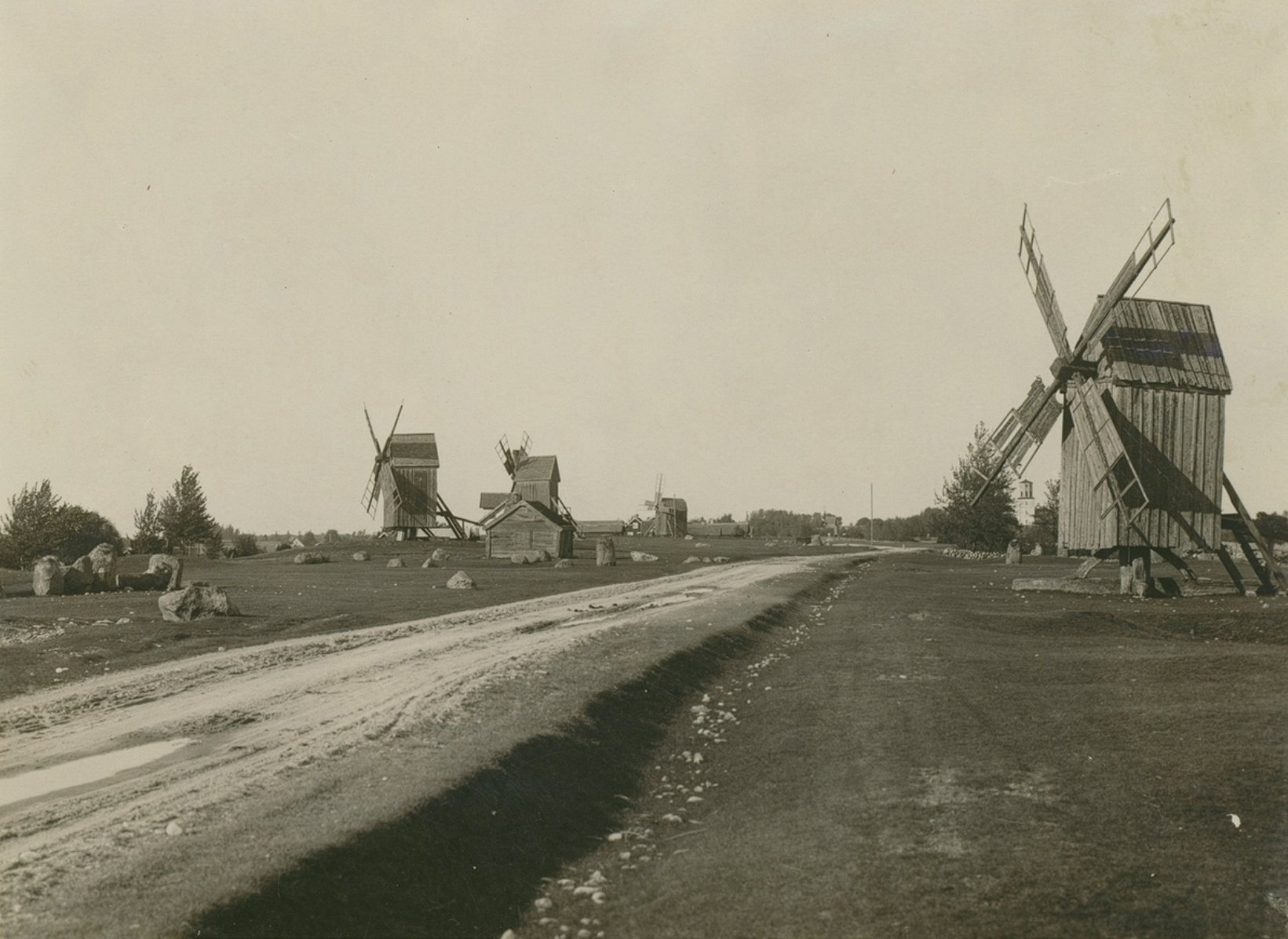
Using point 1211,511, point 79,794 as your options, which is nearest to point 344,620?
point 79,794

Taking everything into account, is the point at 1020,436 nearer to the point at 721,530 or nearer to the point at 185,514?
the point at 185,514

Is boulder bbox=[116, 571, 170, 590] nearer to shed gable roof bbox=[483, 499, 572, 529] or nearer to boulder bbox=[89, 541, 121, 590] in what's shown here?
boulder bbox=[89, 541, 121, 590]

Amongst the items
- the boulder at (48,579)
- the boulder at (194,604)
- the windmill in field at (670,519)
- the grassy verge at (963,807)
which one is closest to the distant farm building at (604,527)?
the windmill in field at (670,519)

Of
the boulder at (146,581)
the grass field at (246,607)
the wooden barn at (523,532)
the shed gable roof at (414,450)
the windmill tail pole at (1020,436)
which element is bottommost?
the grass field at (246,607)

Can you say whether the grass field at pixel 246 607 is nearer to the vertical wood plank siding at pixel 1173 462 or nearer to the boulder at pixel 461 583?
the boulder at pixel 461 583

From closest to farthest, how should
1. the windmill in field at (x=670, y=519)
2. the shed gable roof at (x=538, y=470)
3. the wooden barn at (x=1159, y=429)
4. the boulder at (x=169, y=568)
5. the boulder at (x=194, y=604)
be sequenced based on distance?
the boulder at (x=194, y=604)
the boulder at (x=169, y=568)
the wooden barn at (x=1159, y=429)
the shed gable roof at (x=538, y=470)
the windmill in field at (x=670, y=519)

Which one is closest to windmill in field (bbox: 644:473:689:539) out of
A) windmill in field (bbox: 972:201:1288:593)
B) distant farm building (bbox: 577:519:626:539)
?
distant farm building (bbox: 577:519:626:539)

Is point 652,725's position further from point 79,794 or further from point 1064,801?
point 79,794
